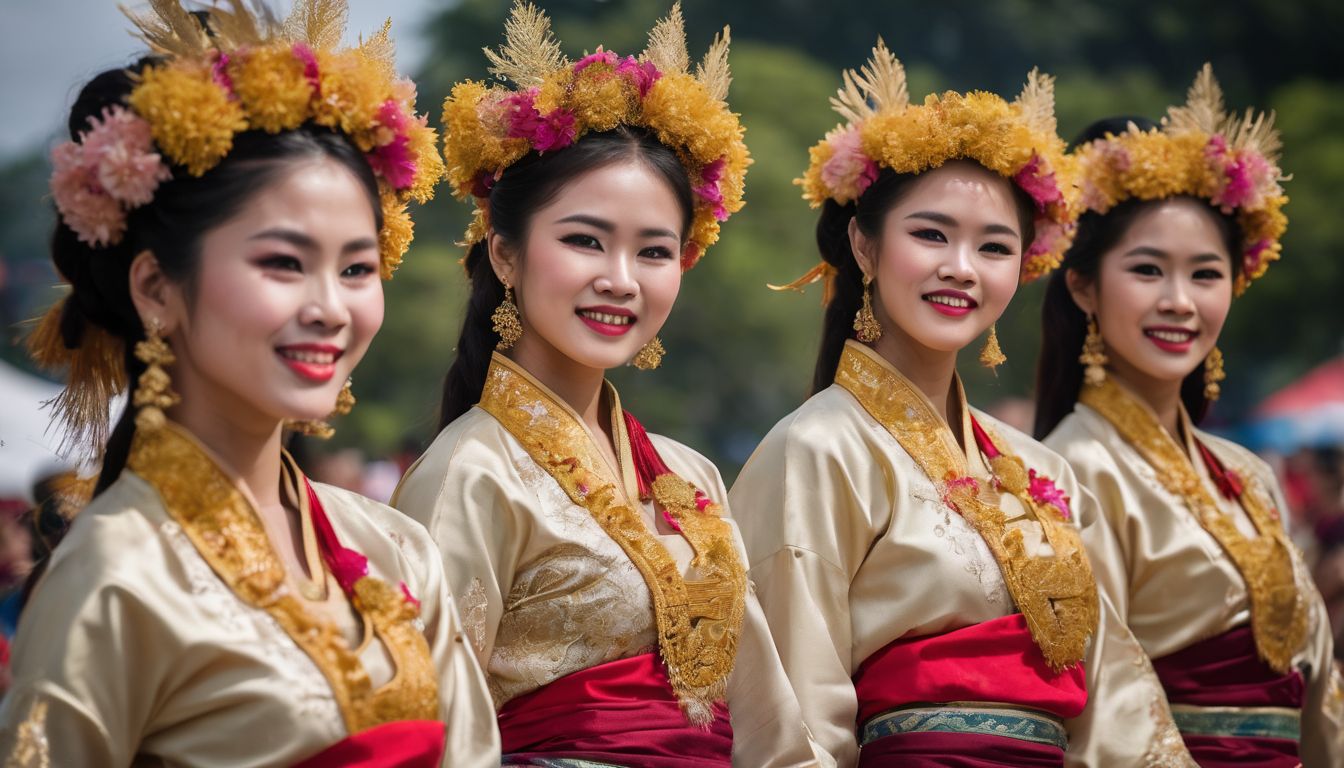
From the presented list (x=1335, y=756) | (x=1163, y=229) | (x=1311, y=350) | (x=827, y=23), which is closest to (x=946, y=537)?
(x=1163, y=229)

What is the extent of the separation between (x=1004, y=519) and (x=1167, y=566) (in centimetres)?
77

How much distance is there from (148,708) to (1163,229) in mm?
3034

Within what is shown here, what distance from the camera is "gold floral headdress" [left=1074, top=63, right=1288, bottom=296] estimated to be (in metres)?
4.41

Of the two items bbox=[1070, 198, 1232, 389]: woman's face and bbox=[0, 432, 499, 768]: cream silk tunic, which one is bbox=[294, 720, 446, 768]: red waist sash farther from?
bbox=[1070, 198, 1232, 389]: woman's face

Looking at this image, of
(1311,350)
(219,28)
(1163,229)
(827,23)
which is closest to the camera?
(219,28)

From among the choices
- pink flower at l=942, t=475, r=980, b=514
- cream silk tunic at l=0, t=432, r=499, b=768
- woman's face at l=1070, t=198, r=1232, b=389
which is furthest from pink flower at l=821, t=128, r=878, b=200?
cream silk tunic at l=0, t=432, r=499, b=768

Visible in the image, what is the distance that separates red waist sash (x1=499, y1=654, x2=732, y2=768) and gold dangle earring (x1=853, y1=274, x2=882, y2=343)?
3.54 ft

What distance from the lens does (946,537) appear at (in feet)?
11.8

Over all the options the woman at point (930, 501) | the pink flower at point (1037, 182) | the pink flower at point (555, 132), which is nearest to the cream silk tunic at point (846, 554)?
the woman at point (930, 501)

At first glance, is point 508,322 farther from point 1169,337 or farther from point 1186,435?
point 1186,435

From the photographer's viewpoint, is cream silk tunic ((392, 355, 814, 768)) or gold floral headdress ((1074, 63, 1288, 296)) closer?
cream silk tunic ((392, 355, 814, 768))

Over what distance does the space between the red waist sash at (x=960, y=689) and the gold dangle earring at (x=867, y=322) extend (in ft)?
2.45

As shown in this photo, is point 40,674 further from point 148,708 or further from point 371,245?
point 371,245

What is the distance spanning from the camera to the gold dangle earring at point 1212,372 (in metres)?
4.70
